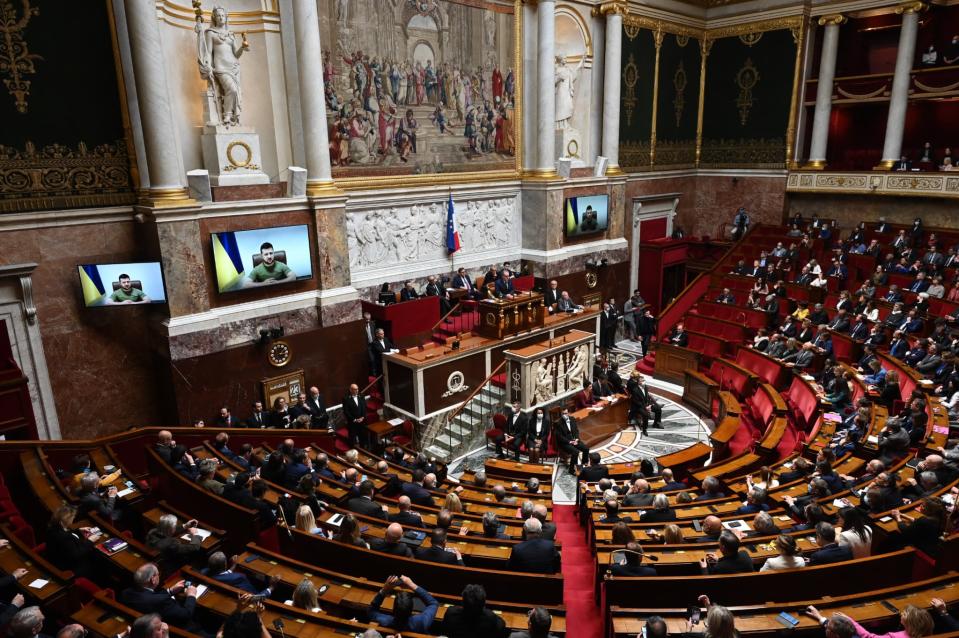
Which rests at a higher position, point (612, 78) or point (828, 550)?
point (612, 78)

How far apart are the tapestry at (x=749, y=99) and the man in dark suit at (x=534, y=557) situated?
1884cm

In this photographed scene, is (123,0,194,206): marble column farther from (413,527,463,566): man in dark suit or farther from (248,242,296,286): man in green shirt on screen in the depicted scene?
(413,527,463,566): man in dark suit

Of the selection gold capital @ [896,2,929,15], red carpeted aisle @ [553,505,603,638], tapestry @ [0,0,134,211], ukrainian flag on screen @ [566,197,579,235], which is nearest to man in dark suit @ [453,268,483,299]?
ukrainian flag on screen @ [566,197,579,235]

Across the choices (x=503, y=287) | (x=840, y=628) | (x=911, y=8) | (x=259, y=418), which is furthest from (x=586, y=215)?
(x=840, y=628)

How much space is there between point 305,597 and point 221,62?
10.0 meters

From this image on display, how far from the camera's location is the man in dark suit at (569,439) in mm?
11078

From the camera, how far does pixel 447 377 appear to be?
12836 millimetres

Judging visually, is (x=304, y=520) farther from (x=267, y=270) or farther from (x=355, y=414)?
(x=267, y=270)

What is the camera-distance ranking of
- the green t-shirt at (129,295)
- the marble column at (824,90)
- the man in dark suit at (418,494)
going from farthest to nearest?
the marble column at (824,90)
the green t-shirt at (129,295)
the man in dark suit at (418,494)

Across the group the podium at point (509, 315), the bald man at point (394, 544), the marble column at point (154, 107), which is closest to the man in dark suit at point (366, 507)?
the bald man at point (394, 544)

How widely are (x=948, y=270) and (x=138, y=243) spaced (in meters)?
17.9

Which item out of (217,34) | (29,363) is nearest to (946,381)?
(217,34)

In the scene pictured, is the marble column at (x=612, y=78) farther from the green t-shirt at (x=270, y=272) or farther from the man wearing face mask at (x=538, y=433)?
the green t-shirt at (x=270, y=272)

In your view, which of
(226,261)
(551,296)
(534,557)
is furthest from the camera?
(551,296)
